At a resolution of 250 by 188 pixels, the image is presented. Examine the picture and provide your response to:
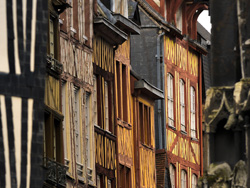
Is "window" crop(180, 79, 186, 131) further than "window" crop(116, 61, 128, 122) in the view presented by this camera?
Yes

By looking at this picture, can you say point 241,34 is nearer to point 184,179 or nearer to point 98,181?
point 98,181

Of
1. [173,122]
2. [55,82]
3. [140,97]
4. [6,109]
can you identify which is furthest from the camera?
[173,122]

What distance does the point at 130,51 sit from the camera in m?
64.5

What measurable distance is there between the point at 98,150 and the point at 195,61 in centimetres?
1879

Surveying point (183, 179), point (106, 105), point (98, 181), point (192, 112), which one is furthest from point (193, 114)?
point (98, 181)

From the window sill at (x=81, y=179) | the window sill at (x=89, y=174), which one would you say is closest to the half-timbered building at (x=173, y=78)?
the window sill at (x=89, y=174)

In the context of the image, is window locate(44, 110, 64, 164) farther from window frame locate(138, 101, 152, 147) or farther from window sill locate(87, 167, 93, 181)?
window frame locate(138, 101, 152, 147)

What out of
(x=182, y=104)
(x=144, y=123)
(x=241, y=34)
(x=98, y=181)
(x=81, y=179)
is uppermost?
(x=182, y=104)

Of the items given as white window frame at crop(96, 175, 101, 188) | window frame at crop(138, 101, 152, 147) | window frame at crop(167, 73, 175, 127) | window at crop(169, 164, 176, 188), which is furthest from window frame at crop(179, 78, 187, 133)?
white window frame at crop(96, 175, 101, 188)

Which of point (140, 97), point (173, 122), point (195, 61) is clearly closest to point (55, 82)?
point (140, 97)

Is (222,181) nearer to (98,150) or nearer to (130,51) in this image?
(98,150)

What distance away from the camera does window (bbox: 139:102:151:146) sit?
203 ft

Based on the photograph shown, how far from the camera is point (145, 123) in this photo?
62.7 m

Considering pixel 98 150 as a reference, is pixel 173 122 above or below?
above
